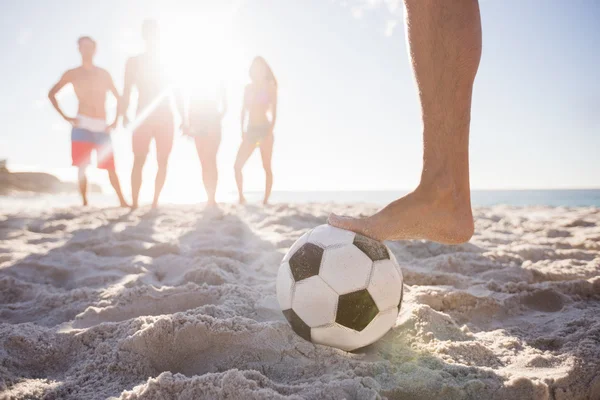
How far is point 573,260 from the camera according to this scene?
2.70 m

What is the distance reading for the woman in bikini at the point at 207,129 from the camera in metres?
6.00

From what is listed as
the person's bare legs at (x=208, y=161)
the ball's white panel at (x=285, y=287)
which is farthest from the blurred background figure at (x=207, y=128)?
the ball's white panel at (x=285, y=287)

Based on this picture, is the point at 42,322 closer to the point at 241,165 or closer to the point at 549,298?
the point at 549,298

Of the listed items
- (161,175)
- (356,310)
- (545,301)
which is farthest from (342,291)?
(161,175)

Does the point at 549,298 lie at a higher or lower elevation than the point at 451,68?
lower

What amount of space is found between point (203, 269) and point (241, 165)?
4730 millimetres

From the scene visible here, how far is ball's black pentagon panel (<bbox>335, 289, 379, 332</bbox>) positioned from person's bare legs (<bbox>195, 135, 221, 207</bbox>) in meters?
4.90

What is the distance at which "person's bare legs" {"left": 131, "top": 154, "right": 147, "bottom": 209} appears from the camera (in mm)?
5922

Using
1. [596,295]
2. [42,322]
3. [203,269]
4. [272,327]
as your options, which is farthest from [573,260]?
[42,322]

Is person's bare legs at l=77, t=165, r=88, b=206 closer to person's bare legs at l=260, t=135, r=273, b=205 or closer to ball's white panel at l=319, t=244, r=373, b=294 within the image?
person's bare legs at l=260, t=135, r=273, b=205

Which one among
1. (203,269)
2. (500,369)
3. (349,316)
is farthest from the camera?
(203,269)

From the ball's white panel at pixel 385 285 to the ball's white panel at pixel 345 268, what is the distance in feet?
0.11

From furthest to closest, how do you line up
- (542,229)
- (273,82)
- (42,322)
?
(273,82)
(542,229)
(42,322)

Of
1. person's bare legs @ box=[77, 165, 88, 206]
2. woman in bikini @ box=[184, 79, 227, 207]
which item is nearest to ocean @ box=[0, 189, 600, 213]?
person's bare legs @ box=[77, 165, 88, 206]
